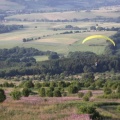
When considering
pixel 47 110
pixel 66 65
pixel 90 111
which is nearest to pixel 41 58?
pixel 66 65

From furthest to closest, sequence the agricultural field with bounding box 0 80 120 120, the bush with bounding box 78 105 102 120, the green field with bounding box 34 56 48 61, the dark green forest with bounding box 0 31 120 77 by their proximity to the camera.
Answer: the green field with bounding box 34 56 48 61, the dark green forest with bounding box 0 31 120 77, the bush with bounding box 78 105 102 120, the agricultural field with bounding box 0 80 120 120

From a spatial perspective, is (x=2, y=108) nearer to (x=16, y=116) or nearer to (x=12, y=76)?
(x=16, y=116)

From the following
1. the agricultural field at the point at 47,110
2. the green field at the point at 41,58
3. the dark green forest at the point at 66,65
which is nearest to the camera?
the agricultural field at the point at 47,110

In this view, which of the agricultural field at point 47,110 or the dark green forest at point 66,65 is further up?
the agricultural field at point 47,110

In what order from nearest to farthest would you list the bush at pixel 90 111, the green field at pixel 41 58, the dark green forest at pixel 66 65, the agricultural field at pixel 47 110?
the agricultural field at pixel 47 110 → the bush at pixel 90 111 → the dark green forest at pixel 66 65 → the green field at pixel 41 58

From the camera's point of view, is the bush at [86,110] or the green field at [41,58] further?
the green field at [41,58]

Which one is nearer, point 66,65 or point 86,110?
point 86,110

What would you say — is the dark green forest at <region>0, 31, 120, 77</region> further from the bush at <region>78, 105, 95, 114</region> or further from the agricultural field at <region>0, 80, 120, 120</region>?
the bush at <region>78, 105, 95, 114</region>

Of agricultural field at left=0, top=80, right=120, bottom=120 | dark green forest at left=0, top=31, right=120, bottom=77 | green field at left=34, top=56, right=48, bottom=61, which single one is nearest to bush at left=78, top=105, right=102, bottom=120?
agricultural field at left=0, top=80, right=120, bottom=120

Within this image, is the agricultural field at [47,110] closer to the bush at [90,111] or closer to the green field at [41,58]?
the bush at [90,111]

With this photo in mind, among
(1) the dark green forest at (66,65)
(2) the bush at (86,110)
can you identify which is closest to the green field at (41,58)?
(1) the dark green forest at (66,65)

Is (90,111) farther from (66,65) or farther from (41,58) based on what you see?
(41,58)

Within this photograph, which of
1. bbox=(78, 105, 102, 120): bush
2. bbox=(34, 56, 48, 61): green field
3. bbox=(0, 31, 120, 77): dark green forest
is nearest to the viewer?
bbox=(78, 105, 102, 120): bush
